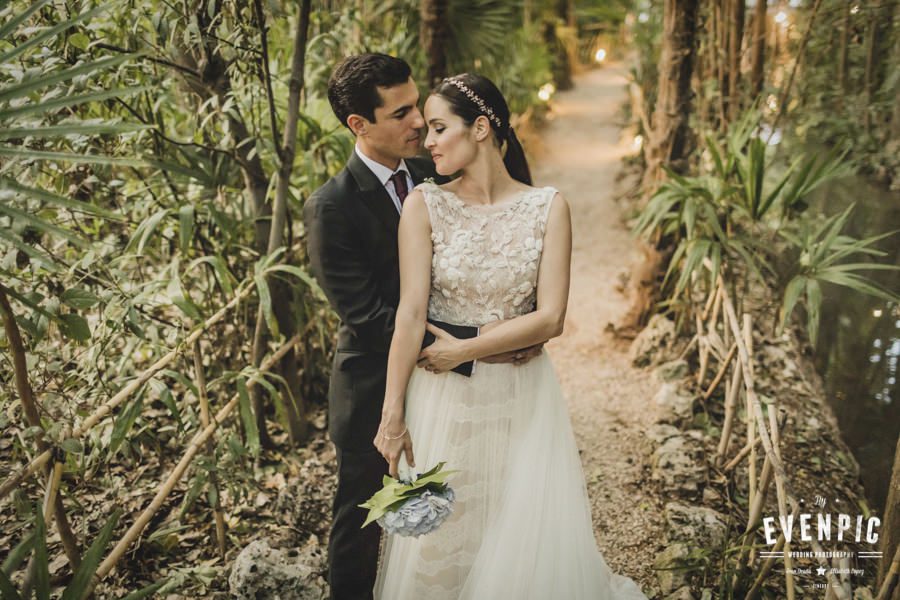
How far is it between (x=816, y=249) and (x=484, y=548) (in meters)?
2.30

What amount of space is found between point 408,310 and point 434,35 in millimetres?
2832

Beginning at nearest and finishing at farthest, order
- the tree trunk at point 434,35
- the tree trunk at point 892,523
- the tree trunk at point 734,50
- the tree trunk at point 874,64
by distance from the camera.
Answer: the tree trunk at point 892,523 < the tree trunk at point 434,35 < the tree trunk at point 734,50 < the tree trunk at point 874,64

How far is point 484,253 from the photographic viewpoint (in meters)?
1.74

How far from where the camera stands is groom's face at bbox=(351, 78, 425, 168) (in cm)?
190

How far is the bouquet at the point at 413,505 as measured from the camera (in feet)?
4.79

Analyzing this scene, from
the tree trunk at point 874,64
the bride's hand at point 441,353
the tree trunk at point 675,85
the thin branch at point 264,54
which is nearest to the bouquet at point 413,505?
the bride's hand at point 441,353

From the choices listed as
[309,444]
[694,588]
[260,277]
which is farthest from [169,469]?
[694,588]

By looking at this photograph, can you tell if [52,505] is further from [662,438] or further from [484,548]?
[662,438]

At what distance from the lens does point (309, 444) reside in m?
3.08

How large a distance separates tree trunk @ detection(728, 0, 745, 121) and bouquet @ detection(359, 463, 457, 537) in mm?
3708

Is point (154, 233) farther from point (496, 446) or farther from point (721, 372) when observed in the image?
point (721, 372)

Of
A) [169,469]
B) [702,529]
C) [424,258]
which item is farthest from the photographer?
[169,469]

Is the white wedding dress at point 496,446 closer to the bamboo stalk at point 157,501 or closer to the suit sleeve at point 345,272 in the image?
the suit sleeve at point 345,272

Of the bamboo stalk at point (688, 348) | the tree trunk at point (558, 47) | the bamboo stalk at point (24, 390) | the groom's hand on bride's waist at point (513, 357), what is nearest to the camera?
the bamboo stalk at point (24, 390)
